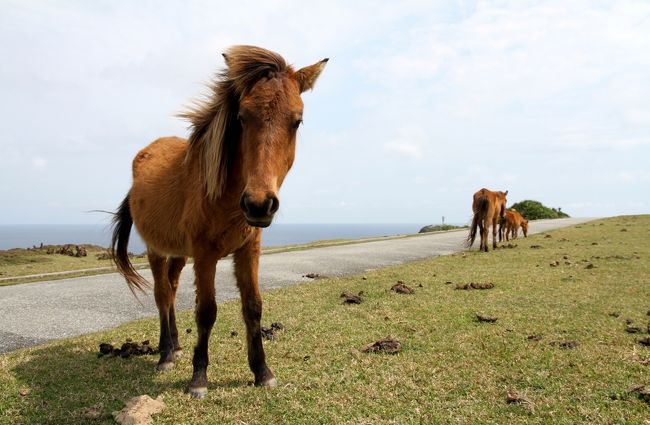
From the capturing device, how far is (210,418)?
3523mm

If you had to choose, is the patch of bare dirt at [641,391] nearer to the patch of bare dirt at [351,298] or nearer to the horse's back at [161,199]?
the horse's back at [161,199]

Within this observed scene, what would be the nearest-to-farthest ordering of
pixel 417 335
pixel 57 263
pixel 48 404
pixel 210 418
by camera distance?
pixel 210 418
pixel 48 404
pixel 417 335
pixel 57 263

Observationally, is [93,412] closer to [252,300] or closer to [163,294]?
[252,300]

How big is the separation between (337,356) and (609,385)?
2700 millimetres

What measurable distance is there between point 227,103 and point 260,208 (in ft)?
4.51

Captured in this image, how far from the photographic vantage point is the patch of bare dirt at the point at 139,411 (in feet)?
11.4

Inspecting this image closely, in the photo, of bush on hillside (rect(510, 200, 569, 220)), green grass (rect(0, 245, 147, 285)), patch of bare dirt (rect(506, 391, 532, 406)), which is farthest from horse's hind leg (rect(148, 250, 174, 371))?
bush on hillside (rect(510, 200, 569, 220))

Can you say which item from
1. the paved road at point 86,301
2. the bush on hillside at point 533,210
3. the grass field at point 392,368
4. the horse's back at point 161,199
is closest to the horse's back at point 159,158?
the horse's back at point 161,199

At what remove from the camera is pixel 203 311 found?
14.0ft

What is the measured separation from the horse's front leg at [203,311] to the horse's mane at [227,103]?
654 millimetres

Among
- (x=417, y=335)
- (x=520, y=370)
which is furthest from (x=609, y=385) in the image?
(x=417, y=335)

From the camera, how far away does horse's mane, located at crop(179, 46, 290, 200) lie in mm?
3766

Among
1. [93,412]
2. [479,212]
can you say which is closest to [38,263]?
[93,412]

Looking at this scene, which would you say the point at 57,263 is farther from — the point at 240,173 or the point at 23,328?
the point at 240,173
